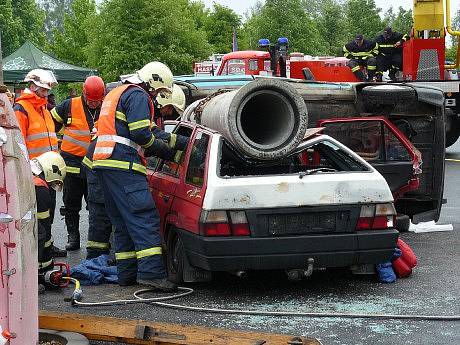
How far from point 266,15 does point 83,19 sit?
8874 mm

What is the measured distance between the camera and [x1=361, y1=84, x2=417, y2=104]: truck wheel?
10586 mm

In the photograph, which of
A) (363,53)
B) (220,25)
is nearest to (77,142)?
(363,53)

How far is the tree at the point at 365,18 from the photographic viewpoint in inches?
2306

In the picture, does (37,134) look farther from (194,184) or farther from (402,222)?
(402,222)

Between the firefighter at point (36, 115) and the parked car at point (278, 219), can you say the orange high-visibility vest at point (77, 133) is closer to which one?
the firefighter at point (36, 115)

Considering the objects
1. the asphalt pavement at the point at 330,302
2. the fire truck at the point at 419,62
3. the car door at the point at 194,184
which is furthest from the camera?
the fire truck at the point at 419,62

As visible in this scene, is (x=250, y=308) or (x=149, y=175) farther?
(x=149, y=175)

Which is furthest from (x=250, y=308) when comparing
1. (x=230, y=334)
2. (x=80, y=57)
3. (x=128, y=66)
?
(x=80, y=57)

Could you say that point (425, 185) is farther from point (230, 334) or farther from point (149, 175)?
point (230, 334)

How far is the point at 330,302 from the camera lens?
7691 mm

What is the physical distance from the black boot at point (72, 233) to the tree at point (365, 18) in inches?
1915

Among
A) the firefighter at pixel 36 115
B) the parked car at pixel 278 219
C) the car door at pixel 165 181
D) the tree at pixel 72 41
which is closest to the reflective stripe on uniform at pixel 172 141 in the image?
the car door at pixel 165 181

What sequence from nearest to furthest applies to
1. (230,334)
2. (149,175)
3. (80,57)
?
1. (230,334)
2. (149,175)
3. (80,57)

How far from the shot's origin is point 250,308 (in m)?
7.52
